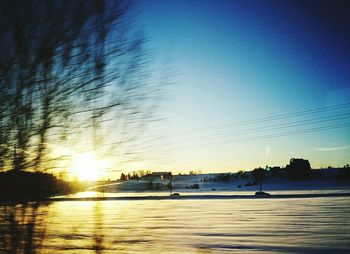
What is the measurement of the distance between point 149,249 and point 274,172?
3059 inches

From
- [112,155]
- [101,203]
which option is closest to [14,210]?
[101,203]

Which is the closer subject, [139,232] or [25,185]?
[25,185]

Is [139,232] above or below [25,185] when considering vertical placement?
below

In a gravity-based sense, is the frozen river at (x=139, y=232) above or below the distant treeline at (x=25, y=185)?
below

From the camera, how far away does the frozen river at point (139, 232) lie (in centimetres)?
253

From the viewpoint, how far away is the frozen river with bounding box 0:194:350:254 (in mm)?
2525

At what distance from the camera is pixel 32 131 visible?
8.42ft

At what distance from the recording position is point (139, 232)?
372 cm

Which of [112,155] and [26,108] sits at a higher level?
[26,108]

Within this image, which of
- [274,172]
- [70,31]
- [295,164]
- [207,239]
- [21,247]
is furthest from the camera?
[274,172]

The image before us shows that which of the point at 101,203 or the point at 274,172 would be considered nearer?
the point at 101,203

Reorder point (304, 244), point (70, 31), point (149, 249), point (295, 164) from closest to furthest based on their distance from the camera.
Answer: point (70, 31) < point (149, 249) < point (304, 244) < point (295, 164)

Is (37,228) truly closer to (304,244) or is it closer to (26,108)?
(26,108)

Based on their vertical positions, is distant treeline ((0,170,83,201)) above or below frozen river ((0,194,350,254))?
above
